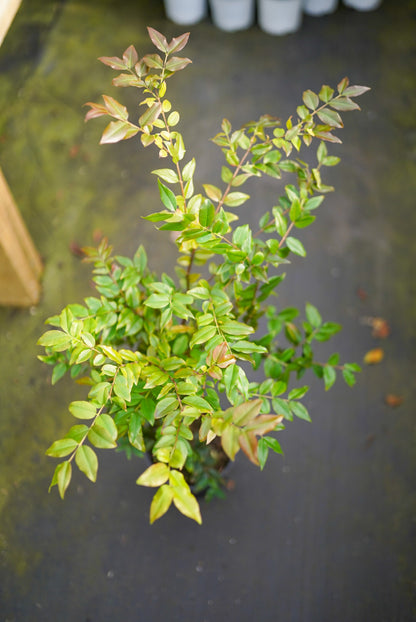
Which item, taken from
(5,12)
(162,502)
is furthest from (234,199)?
(5,12)

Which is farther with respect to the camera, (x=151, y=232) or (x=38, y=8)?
(x=38, y=8)

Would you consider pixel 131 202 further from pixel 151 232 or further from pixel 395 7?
pixel 395 7

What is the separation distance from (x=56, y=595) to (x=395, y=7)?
133 inches

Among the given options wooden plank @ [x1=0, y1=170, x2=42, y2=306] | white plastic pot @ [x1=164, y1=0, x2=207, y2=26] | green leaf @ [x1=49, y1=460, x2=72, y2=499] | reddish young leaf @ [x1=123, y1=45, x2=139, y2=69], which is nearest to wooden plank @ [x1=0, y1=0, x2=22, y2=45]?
wooden plank @ [x1=0, y1=170, x2=42, y2=306]

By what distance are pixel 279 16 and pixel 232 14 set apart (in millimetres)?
258

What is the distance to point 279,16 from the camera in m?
2.95

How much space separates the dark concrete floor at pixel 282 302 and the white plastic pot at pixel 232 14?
0.07m

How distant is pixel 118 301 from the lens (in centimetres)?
129

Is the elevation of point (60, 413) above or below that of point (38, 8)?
Result: below

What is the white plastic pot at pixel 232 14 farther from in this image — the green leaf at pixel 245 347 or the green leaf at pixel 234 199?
the green leaf at pixel 245 347

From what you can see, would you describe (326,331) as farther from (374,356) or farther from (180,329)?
(374,356)

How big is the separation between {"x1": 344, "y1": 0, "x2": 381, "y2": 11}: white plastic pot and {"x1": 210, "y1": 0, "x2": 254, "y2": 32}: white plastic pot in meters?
0.59

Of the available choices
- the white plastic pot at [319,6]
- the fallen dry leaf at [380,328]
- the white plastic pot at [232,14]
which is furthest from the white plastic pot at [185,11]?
the fallen dry leaf at [380,328]

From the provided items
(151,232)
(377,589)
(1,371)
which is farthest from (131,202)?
(377,589)
